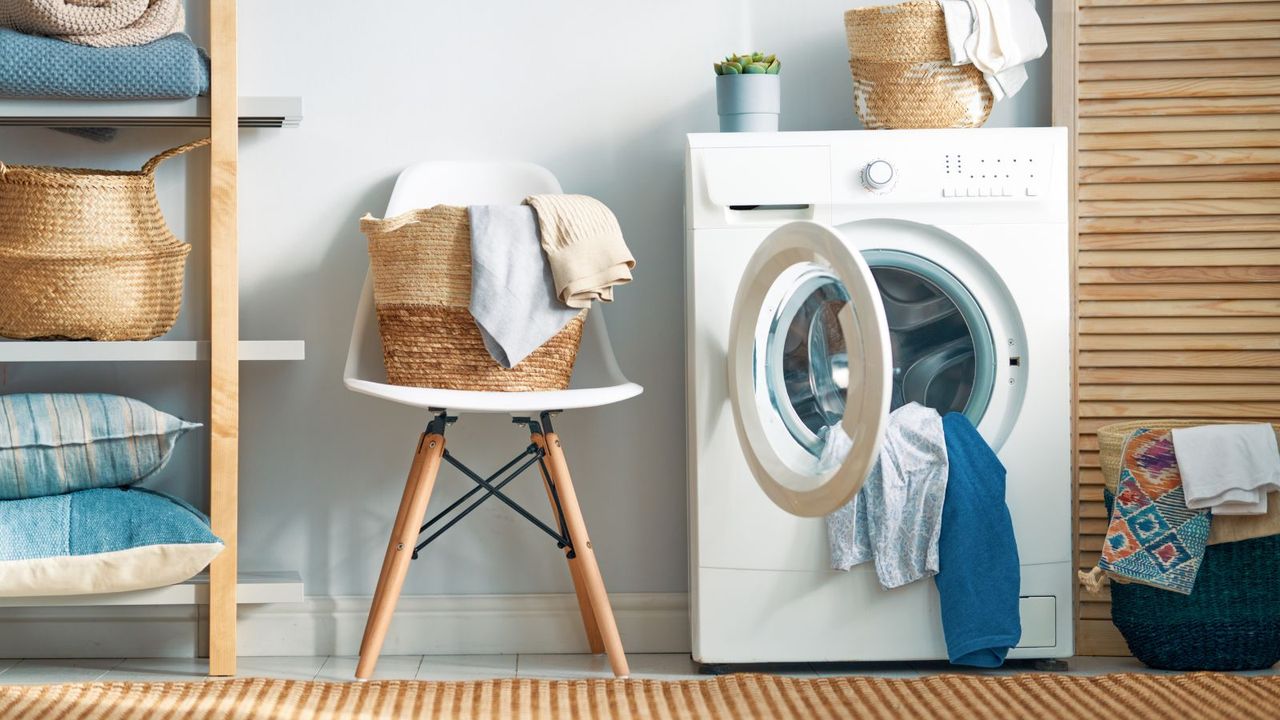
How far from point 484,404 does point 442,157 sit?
24.2 inches

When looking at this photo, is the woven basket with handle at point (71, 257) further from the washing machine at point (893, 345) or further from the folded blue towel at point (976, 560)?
the folded blue towel at point (976, 560)

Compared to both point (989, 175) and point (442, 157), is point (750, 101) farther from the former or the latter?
point (442, 157)

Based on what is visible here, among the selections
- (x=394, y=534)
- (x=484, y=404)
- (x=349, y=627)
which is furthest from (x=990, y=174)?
(x=349, y=627)

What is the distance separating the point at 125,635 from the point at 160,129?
939 millimetres

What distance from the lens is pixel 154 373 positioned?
6.88ft

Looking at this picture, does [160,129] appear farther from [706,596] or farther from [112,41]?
[706,596]

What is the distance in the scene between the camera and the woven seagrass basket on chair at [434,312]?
1.80 m

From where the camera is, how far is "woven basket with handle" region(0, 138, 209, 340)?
5.98 ft

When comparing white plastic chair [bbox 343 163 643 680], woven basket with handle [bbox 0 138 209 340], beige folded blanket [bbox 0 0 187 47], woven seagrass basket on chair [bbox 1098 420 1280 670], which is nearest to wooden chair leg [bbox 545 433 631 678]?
white plastic chair [bbox 343 163 643 680]

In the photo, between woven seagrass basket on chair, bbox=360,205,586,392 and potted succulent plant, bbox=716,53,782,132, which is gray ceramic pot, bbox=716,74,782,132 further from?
woven seagrass basket on chair, bbox=360,205,586,392

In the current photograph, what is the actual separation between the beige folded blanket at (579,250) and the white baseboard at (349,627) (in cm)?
66

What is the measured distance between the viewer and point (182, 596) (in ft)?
6.13

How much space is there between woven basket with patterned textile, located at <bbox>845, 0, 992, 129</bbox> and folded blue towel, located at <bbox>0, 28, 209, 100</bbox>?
3.71 feet

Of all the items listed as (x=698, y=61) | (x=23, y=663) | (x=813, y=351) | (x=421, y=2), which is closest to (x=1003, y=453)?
(x=813, y=351)
